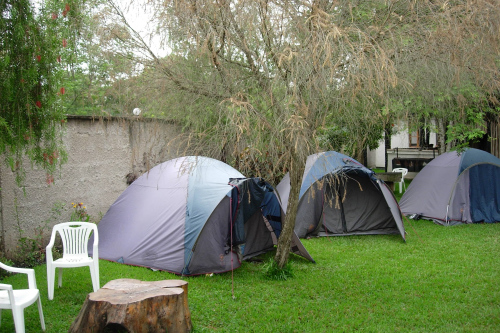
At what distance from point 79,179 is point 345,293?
4667mm

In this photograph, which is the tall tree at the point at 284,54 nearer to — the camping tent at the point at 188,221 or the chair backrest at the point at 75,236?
the camping tent at the point at 188,221

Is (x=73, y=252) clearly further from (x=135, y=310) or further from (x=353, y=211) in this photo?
(x=353, y=211)

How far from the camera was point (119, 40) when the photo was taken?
166 inches

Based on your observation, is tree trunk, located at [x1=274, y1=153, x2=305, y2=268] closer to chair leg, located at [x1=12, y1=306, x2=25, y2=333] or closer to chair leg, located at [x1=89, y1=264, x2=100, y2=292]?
A: chair leg, located at [x1=89, y1=264, x2=100, y2=292]

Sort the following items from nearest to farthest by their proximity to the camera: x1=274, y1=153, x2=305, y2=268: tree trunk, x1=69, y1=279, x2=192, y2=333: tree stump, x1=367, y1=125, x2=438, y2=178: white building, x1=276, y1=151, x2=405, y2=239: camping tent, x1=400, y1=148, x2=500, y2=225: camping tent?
1. x1=69, y1=279, x2=192, y2=333: tree stump
2. x1=274, y1=153, x2=305, y2=268: tree trunk
3. x1=276, y1=151, x2=405, y2=239: camping tent
4. x1=400, y1=148, x2=500, y2=225: camping tent
5. x1=367, y1=125, x2=438, y2=178: white building

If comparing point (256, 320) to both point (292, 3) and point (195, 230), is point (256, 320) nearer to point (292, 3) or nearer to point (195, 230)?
point (195, 230)

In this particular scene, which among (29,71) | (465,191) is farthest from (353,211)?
(29,71)

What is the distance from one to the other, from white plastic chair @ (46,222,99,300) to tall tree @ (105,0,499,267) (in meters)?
1.81

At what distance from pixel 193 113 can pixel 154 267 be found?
7.79 ft

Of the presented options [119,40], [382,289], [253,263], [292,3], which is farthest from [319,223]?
[119,40]

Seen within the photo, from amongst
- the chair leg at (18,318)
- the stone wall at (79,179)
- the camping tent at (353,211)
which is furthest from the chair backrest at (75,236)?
the camping tent at (353,211)

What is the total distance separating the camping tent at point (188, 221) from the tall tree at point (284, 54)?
1264 mm

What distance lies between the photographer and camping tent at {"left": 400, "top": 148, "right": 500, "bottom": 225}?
29.4 feet

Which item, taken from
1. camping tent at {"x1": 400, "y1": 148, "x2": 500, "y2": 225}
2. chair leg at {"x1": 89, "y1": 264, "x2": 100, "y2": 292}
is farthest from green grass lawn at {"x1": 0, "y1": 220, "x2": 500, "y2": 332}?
camping tent at {"x1": 400, "y1": 148, "x2": 500, "y2": 225}
